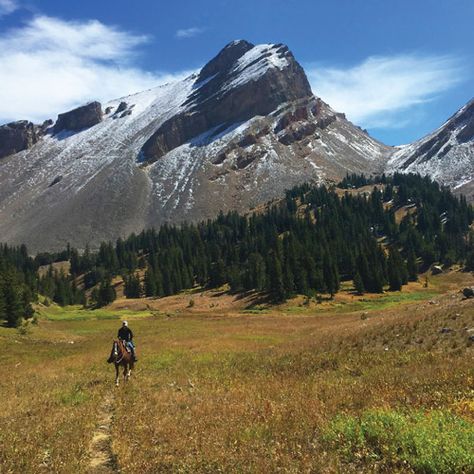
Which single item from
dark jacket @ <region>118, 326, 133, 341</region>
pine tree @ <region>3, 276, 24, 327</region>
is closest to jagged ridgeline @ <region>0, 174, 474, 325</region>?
pine tree @ <region>3, 276, 24, 327</region>

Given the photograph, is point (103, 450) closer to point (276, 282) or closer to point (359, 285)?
point (276, 282)

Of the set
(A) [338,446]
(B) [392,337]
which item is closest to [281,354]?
(B) [392,337]

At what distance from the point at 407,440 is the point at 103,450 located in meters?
7.81

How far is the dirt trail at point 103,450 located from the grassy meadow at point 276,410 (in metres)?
0.10

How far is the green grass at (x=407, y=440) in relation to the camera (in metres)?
7.37

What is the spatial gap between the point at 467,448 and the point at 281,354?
19.0m

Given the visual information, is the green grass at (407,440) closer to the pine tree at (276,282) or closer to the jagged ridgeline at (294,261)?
the jagged ridgeline at (294,261)

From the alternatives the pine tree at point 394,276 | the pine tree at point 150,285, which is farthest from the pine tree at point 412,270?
the pine tree at point 150,285

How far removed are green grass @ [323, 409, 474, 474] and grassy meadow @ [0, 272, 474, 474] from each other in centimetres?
2

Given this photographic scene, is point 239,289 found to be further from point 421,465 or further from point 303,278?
point 421,465

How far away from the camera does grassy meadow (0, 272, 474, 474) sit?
8.53m

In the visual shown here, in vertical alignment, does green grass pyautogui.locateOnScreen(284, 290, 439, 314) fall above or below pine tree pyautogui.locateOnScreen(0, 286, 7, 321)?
below

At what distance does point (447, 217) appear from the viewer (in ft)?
622

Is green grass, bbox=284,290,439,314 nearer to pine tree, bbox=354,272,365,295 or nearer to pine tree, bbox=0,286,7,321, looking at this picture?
pine tree, bbox=354,272,365,295
